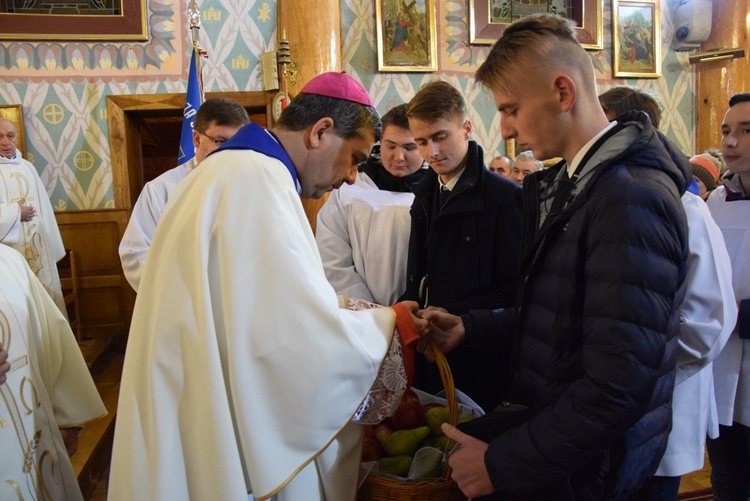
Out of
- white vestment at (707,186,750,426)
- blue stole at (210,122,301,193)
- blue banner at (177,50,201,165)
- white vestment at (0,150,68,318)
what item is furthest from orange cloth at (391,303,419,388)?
white vestment at (0,150,68,318)

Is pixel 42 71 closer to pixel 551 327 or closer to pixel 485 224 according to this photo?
pixel 485 224

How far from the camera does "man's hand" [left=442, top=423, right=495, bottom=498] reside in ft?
4.09

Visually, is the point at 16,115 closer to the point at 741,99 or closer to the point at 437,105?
the point at 437,105

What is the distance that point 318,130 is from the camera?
5.30 feet

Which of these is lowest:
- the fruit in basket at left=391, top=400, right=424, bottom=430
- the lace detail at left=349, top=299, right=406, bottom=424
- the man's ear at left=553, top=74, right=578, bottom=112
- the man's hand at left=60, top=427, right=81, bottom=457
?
the man's hand at left=60, top=427, right=81, bottom=457

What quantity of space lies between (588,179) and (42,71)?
5973 millimetres

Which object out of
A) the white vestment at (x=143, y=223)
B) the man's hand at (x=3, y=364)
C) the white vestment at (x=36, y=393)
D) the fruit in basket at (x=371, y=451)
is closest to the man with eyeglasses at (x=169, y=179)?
the white vestment at (x=143, y=223)

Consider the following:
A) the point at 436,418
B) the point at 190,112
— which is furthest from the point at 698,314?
the point at 190,112

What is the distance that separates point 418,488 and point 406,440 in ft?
0.61

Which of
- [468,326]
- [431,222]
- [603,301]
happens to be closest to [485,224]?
[431,222]

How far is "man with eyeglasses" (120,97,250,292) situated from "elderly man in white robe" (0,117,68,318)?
191cm

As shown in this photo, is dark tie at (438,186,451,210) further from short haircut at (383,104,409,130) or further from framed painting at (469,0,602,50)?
framed painting at (469,0,602,50)

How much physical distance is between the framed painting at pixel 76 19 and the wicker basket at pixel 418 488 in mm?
5487

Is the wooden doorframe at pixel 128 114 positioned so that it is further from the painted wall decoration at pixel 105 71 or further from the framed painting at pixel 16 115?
the framed painting at pixel 16 115
